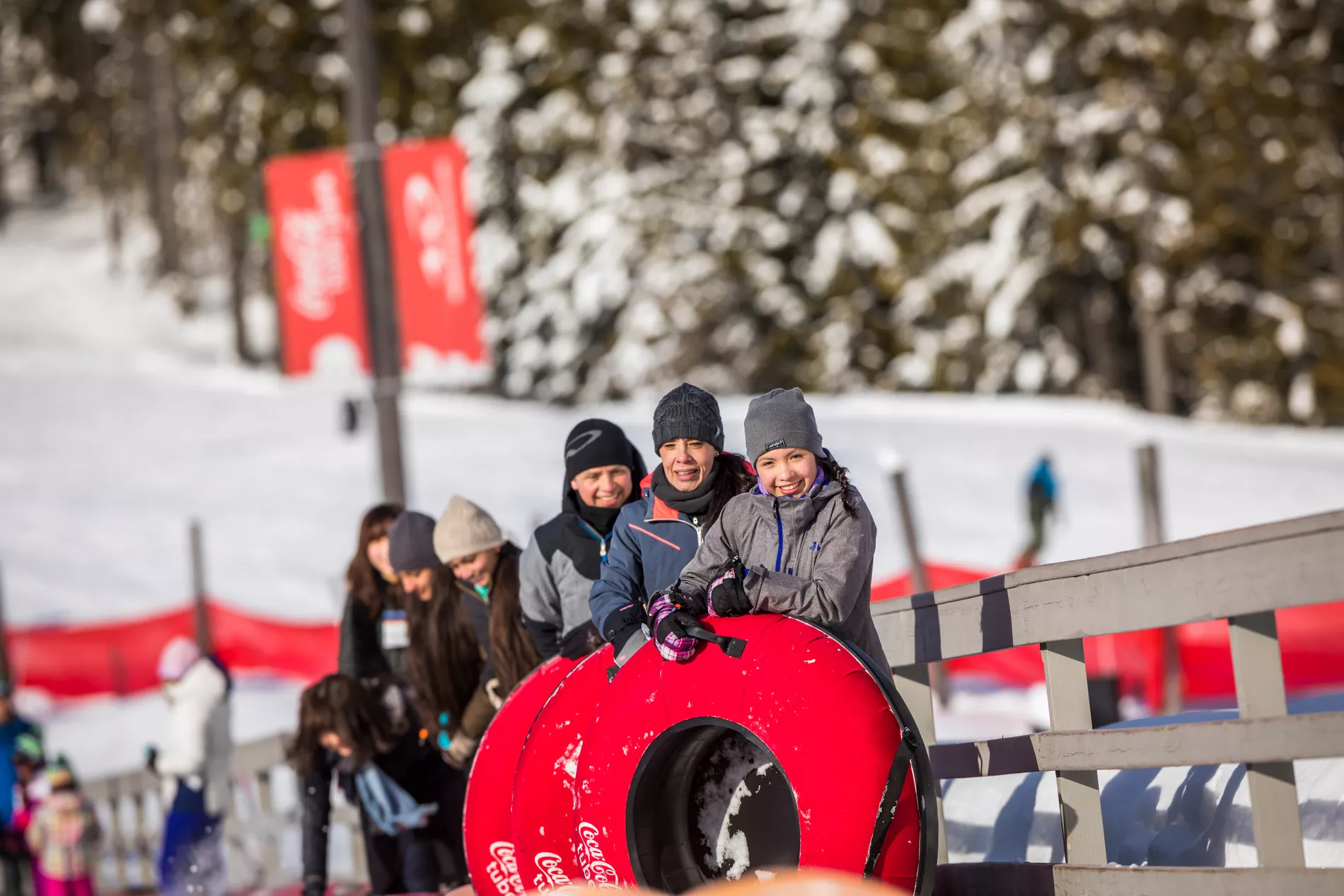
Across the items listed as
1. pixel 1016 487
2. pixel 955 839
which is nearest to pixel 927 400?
pixel 1016 487

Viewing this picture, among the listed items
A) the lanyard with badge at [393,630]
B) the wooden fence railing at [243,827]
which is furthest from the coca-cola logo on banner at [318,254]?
the lanyard with badge at [393,630]

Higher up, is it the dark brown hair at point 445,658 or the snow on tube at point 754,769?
the dark brown hair at point 445,658

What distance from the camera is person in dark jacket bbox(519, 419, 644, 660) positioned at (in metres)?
5.21

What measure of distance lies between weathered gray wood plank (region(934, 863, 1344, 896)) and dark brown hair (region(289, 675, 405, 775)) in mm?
2644

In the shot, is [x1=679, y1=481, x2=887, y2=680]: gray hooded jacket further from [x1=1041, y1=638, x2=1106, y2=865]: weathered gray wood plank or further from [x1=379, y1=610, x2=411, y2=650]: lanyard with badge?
[x1=379, y1=610, x2=411, y2=650]: lanyard with badge

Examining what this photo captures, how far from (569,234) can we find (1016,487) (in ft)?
55.4

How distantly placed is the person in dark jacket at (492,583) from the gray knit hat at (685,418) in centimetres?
131

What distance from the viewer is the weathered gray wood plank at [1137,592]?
11.1ft

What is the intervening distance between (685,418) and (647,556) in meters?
0.44

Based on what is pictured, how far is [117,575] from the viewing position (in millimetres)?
23516

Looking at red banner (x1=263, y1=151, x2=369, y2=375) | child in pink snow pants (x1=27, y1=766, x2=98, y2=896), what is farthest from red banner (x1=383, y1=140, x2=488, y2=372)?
child in pink snow pants (x1=27, y1=766, x2=98, y2=896)

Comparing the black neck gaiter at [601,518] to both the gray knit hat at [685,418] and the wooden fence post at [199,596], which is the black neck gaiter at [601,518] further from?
the wooden fence post at [199,596]

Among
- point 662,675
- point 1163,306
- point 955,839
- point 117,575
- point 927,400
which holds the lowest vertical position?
point 955,839

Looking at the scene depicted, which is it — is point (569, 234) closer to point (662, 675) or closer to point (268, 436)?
point (268, 436)
